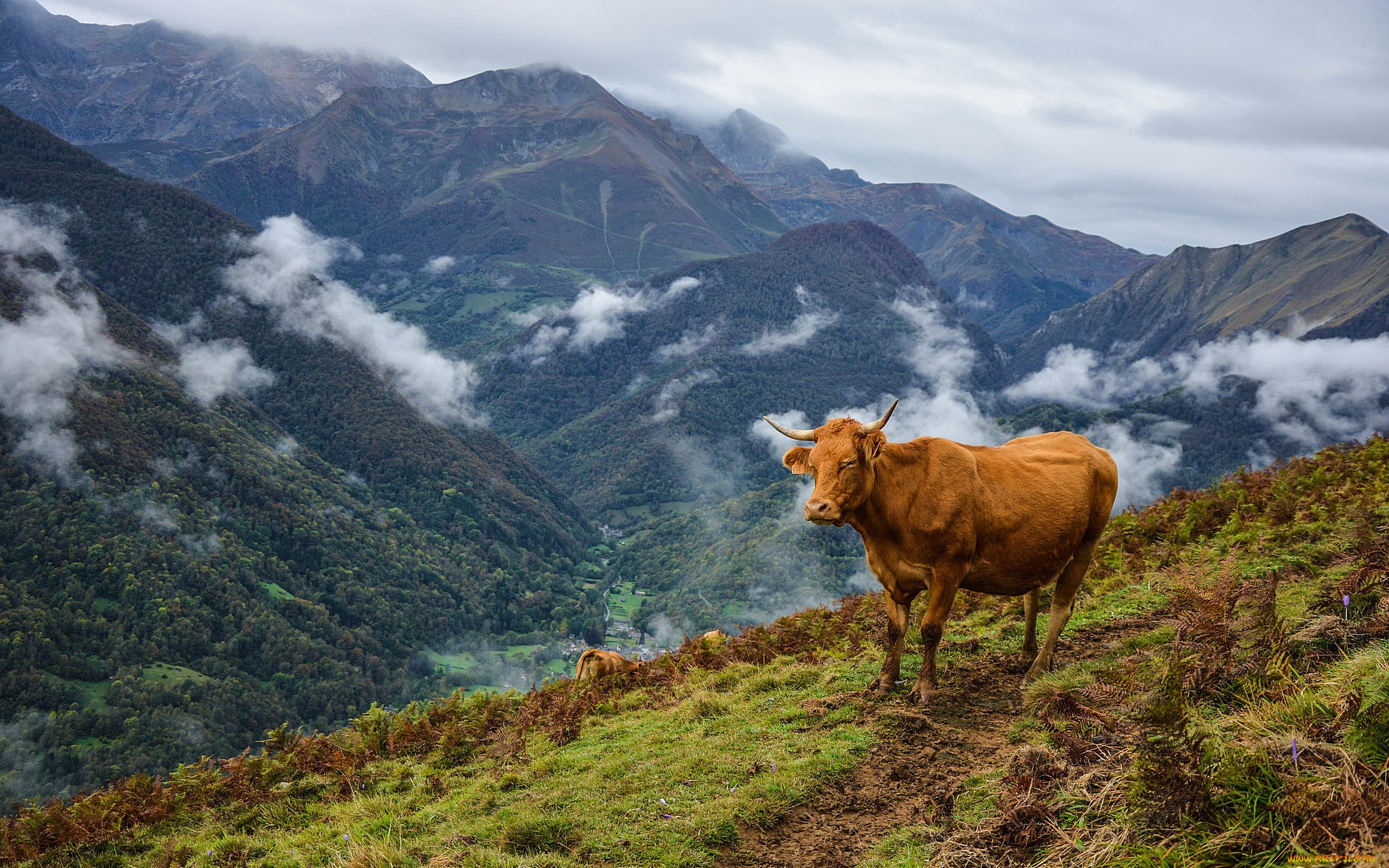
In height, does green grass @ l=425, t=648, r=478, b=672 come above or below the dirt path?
below

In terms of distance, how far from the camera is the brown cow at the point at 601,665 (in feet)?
51.6

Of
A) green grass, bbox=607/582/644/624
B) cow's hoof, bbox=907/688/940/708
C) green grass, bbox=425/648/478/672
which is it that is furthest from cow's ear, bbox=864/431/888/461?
green grass, bbox=607/582/644/624

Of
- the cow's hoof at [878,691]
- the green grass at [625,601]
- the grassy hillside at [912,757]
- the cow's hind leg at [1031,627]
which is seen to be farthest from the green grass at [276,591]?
the cow's hind leg at [1031,627]

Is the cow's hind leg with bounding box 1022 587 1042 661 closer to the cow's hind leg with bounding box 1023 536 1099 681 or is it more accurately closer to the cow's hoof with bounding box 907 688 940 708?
the cow's hind leg with bounding box 1023 536 1099 681

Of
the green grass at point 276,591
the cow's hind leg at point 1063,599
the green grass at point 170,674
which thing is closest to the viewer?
the cow's hind leg at point 1063,599

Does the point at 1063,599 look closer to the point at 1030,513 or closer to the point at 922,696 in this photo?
the point at 1030,513

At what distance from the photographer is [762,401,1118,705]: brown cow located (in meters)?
8.91

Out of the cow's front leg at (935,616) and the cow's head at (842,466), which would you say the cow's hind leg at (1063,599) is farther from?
the cow's head at (842,466)

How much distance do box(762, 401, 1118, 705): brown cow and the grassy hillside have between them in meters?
1.19

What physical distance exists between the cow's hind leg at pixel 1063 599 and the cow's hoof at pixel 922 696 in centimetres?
146

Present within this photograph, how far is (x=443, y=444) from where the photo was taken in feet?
650

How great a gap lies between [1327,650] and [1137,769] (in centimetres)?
348

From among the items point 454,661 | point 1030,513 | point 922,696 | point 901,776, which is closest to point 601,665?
point 922,696

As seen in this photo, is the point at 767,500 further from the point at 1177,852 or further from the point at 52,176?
the point at 52,176
